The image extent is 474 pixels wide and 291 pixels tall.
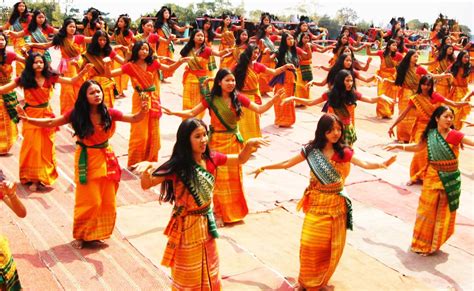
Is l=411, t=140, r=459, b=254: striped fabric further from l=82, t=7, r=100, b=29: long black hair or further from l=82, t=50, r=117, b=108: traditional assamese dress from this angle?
l=82, t=7, r=100, b=29: long black hair

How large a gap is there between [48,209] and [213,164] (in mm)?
3051

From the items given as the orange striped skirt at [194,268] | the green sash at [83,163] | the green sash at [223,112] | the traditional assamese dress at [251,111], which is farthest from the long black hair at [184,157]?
the traditional assamese dress at [251,111]

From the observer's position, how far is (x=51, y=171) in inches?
274

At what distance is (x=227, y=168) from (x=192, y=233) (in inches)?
85.5

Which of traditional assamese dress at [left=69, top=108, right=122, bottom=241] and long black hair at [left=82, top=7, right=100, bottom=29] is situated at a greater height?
long black hair at [left=82, top=7, right=100, bottom=29]

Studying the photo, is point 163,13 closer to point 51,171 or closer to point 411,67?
point 411,67

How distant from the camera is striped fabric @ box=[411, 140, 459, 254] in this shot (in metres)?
5.67

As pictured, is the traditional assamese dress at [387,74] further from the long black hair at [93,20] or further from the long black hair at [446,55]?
the long black hair at [93,20]

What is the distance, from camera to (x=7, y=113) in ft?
25.7

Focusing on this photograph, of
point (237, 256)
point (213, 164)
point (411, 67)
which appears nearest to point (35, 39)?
point (411, 67)

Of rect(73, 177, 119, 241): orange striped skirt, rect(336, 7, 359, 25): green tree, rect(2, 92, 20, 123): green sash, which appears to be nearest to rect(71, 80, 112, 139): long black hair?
rect(73, 177, 119, 241): orange striped skirt

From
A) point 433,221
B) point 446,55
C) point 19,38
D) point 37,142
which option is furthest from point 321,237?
point 19,38

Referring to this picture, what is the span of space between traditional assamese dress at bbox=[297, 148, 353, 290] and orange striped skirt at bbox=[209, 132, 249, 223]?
151 cm

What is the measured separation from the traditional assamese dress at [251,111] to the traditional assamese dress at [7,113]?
9.89ft
